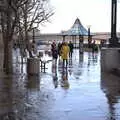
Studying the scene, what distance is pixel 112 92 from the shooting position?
1714cm

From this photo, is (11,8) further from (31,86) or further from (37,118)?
(37,118)

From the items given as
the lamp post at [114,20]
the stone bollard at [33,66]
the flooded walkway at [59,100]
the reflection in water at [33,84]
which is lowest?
the reflection in water at [33,84]

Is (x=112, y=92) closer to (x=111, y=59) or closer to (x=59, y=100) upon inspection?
(x=59, y=100)

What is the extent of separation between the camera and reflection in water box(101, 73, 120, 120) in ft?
41.4

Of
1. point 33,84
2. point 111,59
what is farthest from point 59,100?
point 111,59

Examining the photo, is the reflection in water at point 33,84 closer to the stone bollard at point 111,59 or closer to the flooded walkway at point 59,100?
the flooded walkway at point 59,100

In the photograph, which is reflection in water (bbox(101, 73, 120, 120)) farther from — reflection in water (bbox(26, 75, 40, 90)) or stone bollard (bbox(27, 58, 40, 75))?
stone bollard (bbox(27, 58, 40, 75))

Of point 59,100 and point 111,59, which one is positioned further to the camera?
point 111,59

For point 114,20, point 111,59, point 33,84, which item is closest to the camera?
point 33,84

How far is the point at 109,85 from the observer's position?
1967 cm

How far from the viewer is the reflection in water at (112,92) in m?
12.6

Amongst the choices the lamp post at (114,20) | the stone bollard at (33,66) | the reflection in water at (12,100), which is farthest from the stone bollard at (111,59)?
the reflection in water at (12,100)

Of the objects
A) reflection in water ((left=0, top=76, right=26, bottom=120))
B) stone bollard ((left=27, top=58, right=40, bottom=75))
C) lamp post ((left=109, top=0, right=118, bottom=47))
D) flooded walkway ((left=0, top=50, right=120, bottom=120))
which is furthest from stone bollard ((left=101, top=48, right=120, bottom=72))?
reflection in water ((left=0, top=76, right=26, bottom=120))

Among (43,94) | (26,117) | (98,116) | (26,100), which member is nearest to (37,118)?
(26,117)
